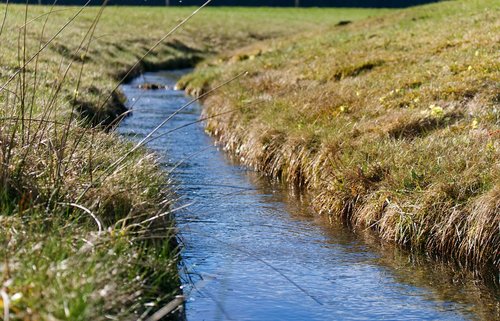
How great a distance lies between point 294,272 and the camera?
865cm

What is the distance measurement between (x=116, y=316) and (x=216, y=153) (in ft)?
31.5

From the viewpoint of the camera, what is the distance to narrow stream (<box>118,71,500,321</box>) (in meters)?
7.61

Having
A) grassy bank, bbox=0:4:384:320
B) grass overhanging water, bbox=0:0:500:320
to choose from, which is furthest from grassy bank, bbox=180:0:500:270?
grassy bank, bbox=0:4:384:320

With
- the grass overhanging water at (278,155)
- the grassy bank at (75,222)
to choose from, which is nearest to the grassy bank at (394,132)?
the grass overhanging water at (278,155)

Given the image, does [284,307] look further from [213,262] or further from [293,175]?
[293,175]

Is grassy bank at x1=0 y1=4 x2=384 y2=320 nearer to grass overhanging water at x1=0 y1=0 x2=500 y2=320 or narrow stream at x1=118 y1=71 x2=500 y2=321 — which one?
grass overhanging water at x1=0 y1=0 x2=500 y2=320

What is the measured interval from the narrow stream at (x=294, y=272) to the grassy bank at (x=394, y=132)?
373mm

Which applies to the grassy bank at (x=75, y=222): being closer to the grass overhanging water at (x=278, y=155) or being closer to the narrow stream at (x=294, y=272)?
the grass overhanging water at (x=278, y=155)

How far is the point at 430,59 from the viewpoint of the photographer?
17641 millimetres

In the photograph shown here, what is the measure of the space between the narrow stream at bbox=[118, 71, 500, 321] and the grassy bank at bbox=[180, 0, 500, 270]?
0.37 m

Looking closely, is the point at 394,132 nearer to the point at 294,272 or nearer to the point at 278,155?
the point at 278,155

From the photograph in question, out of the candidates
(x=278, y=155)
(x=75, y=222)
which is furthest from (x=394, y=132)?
(x=75, y=222)

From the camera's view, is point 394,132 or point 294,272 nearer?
point 294,272

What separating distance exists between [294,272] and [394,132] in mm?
4462
